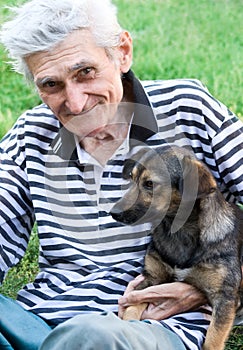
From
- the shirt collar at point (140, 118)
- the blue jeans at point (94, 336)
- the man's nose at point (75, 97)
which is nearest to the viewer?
the blue jeans at point (94, 336)

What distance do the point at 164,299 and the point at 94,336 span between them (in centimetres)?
70

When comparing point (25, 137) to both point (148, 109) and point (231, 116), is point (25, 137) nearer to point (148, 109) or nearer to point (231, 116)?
point (148, 109)

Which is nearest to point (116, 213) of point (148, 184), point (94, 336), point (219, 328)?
point (148, 184)

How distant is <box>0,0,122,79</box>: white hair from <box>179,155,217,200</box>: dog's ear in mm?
536

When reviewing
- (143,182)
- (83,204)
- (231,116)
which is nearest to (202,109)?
(231,116)

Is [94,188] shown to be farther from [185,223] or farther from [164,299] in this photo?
[164,299]

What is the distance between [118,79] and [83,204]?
506 millimetres

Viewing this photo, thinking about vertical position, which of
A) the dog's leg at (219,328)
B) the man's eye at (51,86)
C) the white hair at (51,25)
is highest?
the white hair at (51,25)

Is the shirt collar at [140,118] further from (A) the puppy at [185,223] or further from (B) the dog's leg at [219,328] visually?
(B) the dog's leg at [219,328]

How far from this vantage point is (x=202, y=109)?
3523mm

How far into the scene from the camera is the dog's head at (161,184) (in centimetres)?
344

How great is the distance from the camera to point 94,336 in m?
2.78

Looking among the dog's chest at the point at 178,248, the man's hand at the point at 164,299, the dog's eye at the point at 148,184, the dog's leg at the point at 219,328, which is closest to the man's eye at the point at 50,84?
the dog's eye at the point at 148,184

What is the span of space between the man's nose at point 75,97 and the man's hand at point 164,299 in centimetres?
71
